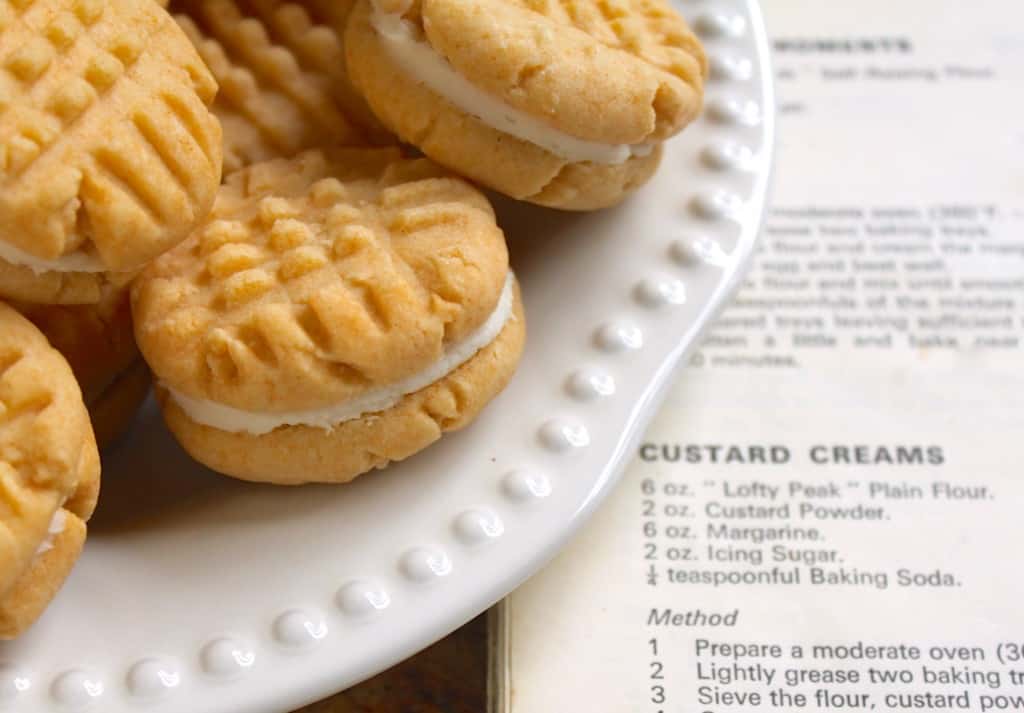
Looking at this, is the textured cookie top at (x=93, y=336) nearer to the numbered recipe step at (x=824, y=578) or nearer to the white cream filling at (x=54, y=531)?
the white cream filling at (x=54, y=531)

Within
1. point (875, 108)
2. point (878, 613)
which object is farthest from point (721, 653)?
point (875, 108)

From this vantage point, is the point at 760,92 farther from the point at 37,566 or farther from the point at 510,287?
the point at 37,566

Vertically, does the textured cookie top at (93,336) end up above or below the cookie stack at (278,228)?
below

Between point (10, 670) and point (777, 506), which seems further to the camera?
point (777, 506)

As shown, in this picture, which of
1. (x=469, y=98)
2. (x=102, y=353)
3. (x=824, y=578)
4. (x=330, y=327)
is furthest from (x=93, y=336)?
(x=824, y=578)

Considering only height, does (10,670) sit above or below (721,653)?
above

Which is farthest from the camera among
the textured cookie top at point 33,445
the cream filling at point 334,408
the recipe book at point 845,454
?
the recipe book at point 845,454

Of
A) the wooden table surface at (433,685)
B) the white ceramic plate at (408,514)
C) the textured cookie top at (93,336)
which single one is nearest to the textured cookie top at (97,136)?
the textured cookie top at (93,336)
